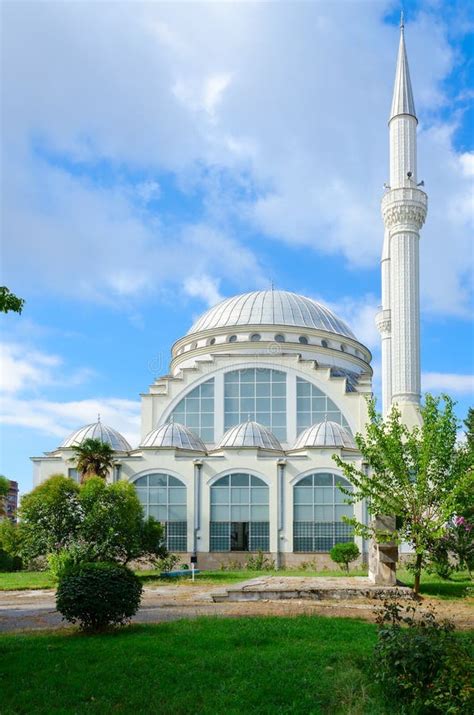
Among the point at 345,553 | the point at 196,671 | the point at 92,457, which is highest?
the point at 92,457

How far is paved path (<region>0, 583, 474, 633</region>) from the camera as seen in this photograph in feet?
53.7

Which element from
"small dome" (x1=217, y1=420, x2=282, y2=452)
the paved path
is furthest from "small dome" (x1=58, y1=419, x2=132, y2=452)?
the paved path

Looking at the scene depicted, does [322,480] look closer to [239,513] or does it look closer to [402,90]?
[239,513]

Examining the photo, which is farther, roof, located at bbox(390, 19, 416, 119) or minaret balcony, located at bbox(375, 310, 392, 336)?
minaret balcony, located at bbox(375, 310, 392, 336)

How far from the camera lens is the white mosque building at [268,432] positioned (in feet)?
133

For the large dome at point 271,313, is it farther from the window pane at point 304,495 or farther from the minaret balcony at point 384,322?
the window pane at point 304,495

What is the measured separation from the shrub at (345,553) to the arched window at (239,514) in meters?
5.40

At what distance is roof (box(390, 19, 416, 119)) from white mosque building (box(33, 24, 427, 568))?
7 cm

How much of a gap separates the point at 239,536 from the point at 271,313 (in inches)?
642

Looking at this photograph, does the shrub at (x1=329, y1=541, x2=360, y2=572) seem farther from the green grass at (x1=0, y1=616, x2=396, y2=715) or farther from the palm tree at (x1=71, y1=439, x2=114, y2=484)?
the green grass at (x1=0, y1=616, x2=396, y2=715)

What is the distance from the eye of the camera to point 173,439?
4325cm

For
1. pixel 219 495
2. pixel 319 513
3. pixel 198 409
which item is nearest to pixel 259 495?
pixel 219 495

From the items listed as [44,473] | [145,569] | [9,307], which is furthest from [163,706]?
[44,473]

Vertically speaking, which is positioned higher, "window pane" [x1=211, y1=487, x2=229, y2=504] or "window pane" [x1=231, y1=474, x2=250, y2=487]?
"window pane" [x1=231, y1=474, x2=250, y2=487]
